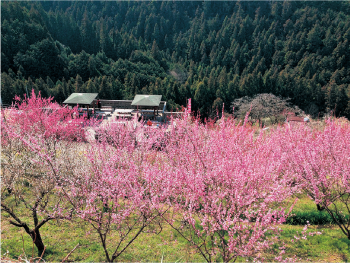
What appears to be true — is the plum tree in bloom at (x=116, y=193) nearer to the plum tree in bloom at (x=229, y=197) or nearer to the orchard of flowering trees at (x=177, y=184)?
the orchard of flowering trees at (x=177, y=184)

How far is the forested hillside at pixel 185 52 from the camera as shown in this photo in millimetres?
38625

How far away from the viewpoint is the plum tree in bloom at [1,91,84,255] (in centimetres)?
559

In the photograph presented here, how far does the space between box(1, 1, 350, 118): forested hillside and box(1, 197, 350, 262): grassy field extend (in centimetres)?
2889

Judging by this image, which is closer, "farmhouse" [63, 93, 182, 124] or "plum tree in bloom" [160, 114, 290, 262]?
"plum tree in bloom" [160, 114, 290, 262]

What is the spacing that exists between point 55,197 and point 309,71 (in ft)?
195

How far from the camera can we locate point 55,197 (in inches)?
326

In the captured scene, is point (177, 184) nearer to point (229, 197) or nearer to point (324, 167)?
point (229, 197)

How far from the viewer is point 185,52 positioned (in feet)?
266

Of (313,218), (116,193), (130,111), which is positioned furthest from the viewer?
(130,111)

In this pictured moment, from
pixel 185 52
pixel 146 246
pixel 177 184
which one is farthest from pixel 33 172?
pixel 185 52

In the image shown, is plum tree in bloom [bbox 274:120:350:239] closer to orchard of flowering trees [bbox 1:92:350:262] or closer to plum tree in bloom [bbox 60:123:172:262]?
orchard of flowering trees [bbox 1:92:350:262]

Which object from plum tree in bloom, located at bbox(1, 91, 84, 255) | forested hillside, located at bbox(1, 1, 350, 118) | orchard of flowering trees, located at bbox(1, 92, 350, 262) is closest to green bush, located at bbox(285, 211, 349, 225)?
orchard of flowering trees, located at bbox(1, 92, 350, 262)

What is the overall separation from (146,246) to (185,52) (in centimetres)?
8147

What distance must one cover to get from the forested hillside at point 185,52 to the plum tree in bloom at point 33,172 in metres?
26.5
